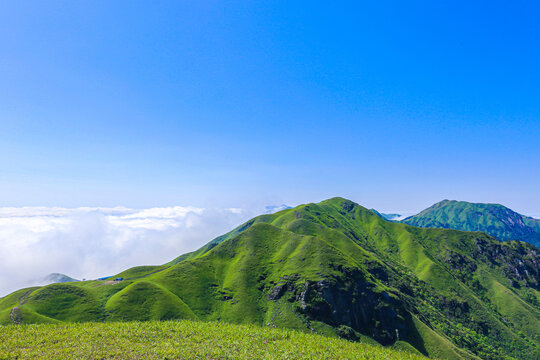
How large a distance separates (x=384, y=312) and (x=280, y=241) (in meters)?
85.5

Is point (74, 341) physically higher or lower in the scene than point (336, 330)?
higher

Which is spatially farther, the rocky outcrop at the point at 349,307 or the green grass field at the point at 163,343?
the rocky outcrop at the point at 349,307

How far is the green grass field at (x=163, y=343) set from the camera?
23453mm

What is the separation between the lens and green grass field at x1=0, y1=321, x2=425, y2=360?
76.9 ft

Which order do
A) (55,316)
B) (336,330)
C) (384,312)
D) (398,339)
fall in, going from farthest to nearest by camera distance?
(384,312) < (398,339) < (336,330) < (55,316)

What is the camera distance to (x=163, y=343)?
2578 centimetres

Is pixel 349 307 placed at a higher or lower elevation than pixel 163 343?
lower

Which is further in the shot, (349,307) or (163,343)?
(349,307)

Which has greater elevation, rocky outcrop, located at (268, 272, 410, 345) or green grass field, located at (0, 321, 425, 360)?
green grass field, located at (0, 321, 425, 360)

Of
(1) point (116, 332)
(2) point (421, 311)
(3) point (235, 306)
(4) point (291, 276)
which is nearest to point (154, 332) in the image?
(1) point (116, 332)

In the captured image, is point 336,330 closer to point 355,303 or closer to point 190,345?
point 355,303

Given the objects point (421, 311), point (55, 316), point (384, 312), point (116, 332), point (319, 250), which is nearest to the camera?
point (116, 332)

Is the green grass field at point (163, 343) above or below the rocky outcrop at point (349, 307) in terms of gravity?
above

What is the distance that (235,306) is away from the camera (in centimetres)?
13950
